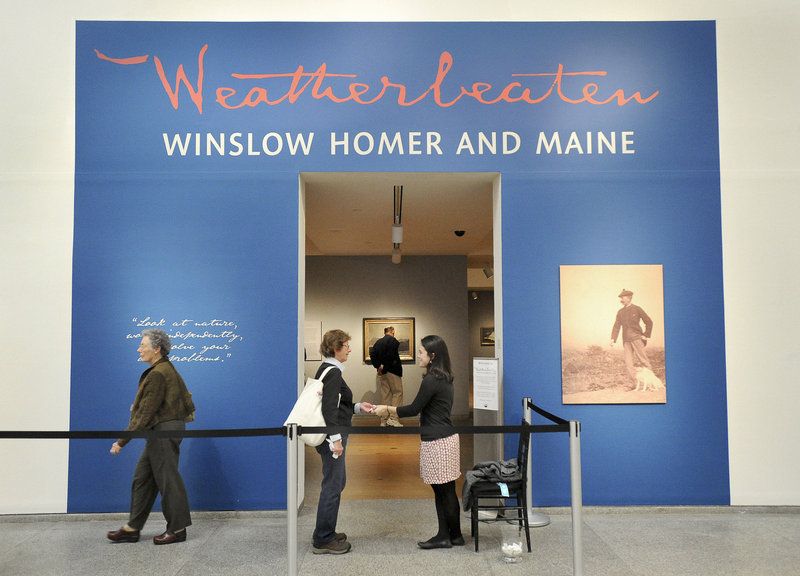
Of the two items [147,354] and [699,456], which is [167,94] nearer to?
[147,354]

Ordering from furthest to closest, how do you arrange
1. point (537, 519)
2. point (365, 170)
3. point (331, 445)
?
point (365, 170)
point (537, 519)
point (331, 445)

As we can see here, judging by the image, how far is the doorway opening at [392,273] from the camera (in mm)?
5609

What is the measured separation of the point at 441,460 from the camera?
4016 millimetres

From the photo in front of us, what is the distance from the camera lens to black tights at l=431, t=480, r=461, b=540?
4105mm

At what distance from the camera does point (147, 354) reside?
445 centimetres

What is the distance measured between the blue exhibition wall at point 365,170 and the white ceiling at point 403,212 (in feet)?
1.06

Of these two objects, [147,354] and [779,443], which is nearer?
[147,354]

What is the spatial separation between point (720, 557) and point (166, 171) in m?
5.29

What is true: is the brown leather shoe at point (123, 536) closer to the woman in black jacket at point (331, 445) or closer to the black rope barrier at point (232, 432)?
the black rope barrier at point (232, 432)

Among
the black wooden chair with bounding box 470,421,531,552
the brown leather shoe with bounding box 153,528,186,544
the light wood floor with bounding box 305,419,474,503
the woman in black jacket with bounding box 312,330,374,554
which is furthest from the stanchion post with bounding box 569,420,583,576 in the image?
the brown leather shoe with bounding box 153,528,186,544

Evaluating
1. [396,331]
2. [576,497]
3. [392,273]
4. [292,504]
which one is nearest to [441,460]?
[576,497]

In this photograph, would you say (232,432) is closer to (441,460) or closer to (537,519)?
(441,460)

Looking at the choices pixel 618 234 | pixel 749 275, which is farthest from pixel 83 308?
pixel 749 275

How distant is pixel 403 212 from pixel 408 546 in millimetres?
4357
